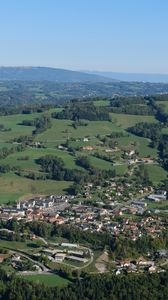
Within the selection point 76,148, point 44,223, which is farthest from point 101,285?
point 76,148

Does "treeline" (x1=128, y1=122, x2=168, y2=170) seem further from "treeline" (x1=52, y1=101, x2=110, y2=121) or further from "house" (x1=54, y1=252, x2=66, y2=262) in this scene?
"house" (x1=54, y1=252, x2=66, y2=262)

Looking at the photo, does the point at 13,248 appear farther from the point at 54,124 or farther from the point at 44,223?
the point at 54,124

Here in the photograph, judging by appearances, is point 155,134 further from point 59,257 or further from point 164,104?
point 59,257

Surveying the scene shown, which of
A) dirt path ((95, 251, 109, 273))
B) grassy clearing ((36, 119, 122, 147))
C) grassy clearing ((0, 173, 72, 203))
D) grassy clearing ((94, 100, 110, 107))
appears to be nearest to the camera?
dirt path ((95, 251, 109, 273))

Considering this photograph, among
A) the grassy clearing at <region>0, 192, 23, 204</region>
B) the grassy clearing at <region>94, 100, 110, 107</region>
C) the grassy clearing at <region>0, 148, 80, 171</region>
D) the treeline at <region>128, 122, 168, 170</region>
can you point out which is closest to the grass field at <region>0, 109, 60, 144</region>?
the grassy clearing at <region>0, 148, 80, 171</region>

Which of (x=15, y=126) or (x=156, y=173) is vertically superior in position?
(x=15, y=126)

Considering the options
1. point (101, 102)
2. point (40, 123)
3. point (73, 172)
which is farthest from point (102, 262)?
point (101, 102)

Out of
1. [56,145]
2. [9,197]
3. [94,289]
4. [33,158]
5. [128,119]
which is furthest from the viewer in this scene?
[128,119]
